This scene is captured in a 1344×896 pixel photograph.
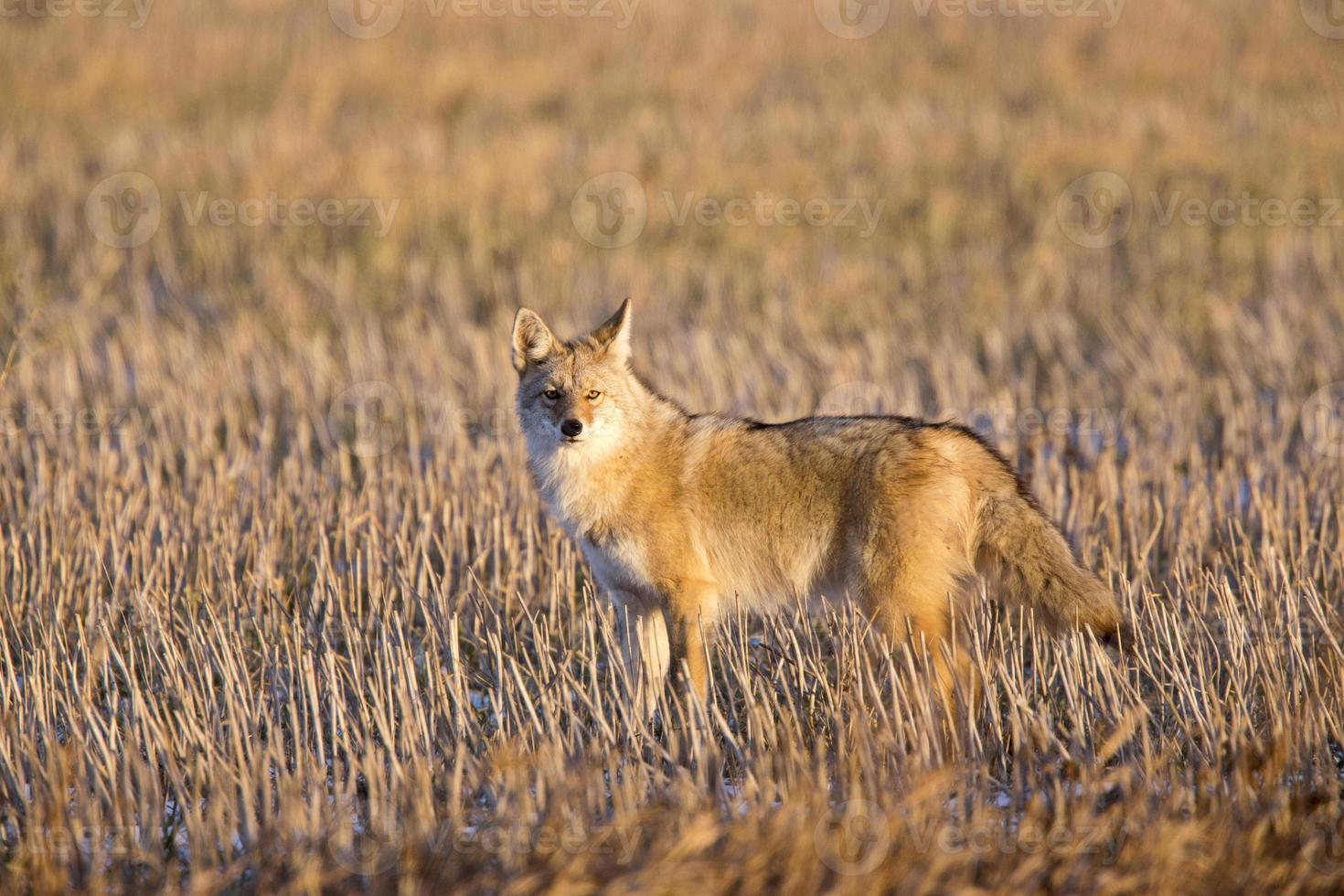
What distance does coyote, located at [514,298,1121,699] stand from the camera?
14.8ft

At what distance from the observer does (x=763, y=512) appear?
4887mm

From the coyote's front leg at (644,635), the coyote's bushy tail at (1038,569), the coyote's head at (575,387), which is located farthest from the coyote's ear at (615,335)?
the coyote's bushy tail at (1038,569)

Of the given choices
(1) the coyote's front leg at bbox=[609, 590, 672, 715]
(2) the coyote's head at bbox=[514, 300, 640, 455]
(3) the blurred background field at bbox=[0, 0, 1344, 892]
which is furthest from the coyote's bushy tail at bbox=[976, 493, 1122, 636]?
(2) the coyote's head at bbox=[514, 300, 640, 455]

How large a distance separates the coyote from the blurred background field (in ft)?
0.79

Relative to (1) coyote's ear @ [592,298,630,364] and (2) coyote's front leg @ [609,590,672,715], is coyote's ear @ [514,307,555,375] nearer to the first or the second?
Result: (1) coyote's ear @ [592,298,630,364]

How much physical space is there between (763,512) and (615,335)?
3.40 ft

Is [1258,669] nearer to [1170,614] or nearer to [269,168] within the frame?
[1170,614]

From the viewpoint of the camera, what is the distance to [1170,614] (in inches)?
188

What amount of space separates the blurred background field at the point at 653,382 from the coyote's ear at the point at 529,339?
1.07m

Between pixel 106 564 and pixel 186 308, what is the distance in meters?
6.14

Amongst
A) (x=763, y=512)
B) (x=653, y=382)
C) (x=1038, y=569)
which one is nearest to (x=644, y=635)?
(x=763, y=512)

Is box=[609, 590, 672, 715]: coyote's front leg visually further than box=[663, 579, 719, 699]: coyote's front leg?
Yes

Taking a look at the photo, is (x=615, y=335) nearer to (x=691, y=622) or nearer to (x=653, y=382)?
(x=691, y=622)

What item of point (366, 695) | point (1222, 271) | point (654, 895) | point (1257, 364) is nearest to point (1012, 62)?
point (1222, 271)
